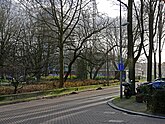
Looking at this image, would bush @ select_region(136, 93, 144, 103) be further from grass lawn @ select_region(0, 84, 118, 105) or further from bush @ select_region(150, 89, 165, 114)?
grass lawn @ select_region(0, 84, 118, 105)

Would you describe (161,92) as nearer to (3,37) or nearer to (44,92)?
(44,92)

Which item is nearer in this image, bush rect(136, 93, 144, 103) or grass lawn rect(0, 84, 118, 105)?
bush rect(136, 93, 144, 103)

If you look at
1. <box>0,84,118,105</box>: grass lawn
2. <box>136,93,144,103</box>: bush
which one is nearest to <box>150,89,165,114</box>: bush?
<box>136,93,144,103</box>: bush

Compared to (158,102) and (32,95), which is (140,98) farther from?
(32,95)

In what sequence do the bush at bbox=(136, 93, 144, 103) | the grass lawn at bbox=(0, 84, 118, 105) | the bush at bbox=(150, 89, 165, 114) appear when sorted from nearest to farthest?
1. the bush at bbox=(150, 89, 165, 114)
2. the bush at bbox=(136, 93, 144, 103)
3. the grass lawn at bbox=(0, 84, 118, 105)

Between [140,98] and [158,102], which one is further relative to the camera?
[140,98]

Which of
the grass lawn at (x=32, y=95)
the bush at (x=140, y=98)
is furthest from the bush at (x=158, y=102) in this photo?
the grass lawn at (x=32, y=95)

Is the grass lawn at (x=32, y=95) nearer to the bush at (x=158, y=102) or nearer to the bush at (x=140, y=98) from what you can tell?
the bush at (x=140, y=98)

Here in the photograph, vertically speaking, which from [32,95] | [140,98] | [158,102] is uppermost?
[158,102]

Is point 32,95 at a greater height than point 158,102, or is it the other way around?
point 158,102

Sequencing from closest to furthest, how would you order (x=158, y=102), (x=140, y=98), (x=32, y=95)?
(x=158, y=102) → (x=140, y=98) → (x=32, y=95)

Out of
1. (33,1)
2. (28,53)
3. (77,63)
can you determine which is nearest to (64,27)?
(33,1)

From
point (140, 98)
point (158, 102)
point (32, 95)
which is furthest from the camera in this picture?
point (32, 95)

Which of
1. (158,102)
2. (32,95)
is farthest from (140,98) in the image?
(32,95)
